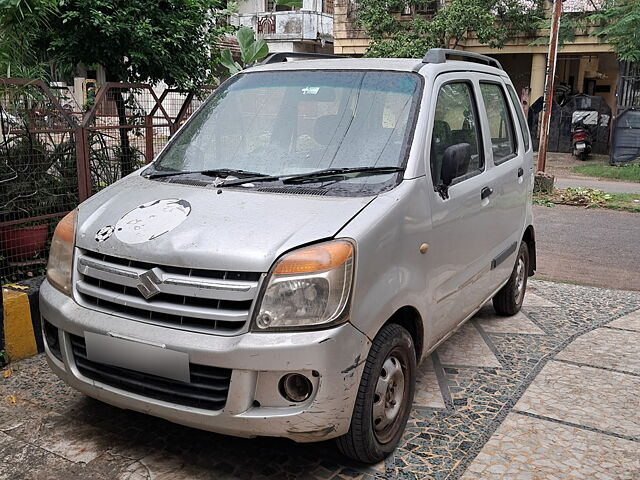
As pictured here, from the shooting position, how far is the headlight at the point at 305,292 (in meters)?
2.61

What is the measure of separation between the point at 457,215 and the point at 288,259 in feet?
4.66

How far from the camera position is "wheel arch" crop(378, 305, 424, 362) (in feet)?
10.5

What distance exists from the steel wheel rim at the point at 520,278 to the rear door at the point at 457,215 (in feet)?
3.83

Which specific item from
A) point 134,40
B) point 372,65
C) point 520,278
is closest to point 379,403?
point 372,65

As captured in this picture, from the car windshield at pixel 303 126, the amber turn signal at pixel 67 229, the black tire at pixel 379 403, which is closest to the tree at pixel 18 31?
the car windshield at pixel 303 126

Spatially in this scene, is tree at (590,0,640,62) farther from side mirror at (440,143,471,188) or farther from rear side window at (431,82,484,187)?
side mirror at (440,143,471,188)

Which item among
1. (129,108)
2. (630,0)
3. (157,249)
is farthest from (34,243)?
(630,0)

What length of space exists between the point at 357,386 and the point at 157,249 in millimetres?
1060

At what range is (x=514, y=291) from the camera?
17.8 ft

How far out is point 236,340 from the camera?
260cm

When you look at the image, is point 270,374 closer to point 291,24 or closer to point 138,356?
point 138,356

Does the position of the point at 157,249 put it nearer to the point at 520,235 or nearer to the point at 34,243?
the point at 34,243

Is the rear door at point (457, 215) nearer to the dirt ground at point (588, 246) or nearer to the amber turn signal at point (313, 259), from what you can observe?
the amber turn signal at point (313, 259)

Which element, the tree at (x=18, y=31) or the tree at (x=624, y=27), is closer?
the tree at (x=18, y=31)
